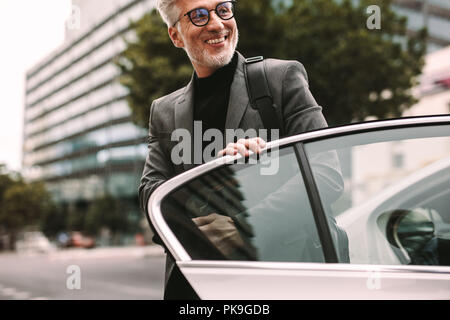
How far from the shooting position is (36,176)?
90938 millimetres

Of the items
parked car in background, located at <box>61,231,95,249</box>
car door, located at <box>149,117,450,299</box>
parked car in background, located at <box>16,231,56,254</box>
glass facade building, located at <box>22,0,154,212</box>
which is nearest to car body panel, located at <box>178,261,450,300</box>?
car door, located at <box>149,117,450,299</box>

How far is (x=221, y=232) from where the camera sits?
4.87ft

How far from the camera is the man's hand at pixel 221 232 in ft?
4.83

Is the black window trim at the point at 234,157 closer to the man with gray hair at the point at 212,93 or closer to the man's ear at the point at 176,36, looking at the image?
the man with gray hair at the point at 212,93

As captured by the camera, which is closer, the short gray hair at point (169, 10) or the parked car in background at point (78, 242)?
the short gray hair at point (169, 10)

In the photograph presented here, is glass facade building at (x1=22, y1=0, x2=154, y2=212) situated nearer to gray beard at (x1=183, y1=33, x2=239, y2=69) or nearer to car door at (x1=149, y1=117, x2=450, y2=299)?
gray beard at (x1=183, y1=33, x2=239, y2=69)

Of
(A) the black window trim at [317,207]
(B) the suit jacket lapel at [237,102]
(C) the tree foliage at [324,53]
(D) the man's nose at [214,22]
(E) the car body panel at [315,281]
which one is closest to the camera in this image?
(E) the car body panel at [315,281]

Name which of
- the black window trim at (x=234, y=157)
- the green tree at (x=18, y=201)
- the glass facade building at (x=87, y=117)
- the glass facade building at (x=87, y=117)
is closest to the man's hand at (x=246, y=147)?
the black window trim at (x=234, y=157)

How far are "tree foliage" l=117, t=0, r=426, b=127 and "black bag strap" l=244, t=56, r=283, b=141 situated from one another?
1050cm

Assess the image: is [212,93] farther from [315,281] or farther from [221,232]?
[315,281]

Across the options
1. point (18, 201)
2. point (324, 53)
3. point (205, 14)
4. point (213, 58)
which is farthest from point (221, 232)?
point (18, 201)

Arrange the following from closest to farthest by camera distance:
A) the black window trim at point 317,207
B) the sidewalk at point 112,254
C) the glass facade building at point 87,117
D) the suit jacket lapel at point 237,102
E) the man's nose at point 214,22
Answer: the black window trim at point 317,207 → the suit jacket lapel at point 237,102 → the man's nose at point 214,22 → the sidewalk at point 112,254 → the glass facade building at point 87,117

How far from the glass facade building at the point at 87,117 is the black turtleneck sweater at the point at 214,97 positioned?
49.0 meters

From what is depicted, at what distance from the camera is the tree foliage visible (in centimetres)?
1234
